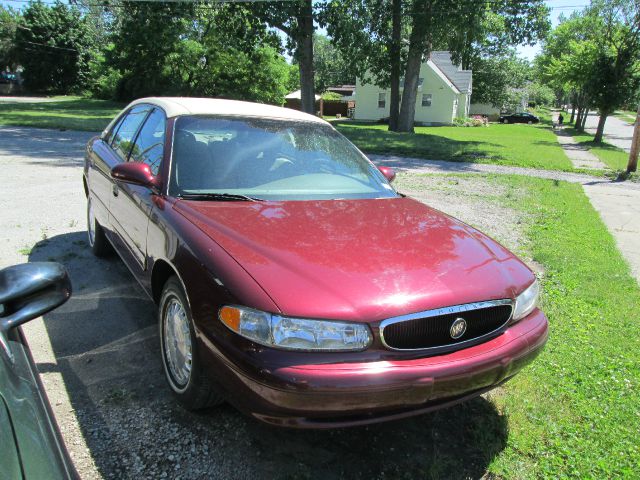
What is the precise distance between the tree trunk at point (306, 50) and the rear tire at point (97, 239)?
57.3 feet

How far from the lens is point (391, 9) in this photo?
23.9 m

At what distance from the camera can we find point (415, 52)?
75.7 feet

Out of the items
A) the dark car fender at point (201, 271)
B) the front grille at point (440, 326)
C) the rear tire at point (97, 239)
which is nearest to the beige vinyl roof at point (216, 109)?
the dark car fender at point (201, 271)

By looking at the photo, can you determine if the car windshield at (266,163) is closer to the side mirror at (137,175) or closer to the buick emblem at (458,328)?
the side mirror at (137,175)

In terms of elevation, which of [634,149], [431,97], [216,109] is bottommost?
[634,149]

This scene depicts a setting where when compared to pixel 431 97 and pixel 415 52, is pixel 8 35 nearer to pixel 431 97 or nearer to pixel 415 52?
pixel 431 97

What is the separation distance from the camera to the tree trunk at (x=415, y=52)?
21594 millimetres

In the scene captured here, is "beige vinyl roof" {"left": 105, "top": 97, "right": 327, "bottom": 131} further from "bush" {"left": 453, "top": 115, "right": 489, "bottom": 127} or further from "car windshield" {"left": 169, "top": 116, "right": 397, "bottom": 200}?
"bush" {"left": 453, "top": 115, "right": 489, "bottom": 127}

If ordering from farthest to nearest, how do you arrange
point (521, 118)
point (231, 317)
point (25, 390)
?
point (521, 118) < point (231, 317) < point (25, 390)

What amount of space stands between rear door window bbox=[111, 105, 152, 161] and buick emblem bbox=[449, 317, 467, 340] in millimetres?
3025

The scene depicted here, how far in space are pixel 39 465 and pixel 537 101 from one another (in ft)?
377

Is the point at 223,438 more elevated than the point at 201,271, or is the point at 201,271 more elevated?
the point at 201,271

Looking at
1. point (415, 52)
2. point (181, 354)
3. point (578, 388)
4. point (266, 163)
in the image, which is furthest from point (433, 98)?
point (181, 354)

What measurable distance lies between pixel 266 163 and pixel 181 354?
1455 mm
